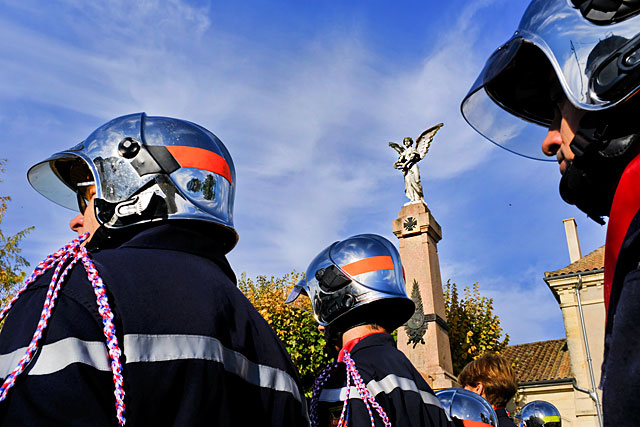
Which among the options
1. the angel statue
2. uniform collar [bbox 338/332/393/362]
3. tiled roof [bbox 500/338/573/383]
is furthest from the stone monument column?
tiled roof [bbox 500/338/573/383]

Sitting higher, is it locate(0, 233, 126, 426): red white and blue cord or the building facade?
the building facade

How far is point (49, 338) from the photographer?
130 cm

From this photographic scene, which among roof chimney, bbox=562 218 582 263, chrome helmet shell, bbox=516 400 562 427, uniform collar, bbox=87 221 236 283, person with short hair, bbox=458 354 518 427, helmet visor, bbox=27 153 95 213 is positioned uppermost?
roof chimney, bbox=562 218 582 263

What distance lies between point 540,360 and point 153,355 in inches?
1232

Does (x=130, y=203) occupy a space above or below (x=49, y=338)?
above

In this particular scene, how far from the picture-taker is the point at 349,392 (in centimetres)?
273

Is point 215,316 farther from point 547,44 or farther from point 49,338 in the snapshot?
point 547,44

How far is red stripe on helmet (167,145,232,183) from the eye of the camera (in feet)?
6.95

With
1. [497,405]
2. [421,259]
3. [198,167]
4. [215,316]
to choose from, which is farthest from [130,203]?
[421,259]

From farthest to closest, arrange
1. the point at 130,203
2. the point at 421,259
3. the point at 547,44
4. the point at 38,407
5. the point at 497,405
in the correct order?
1. the point at 421,259
2. the point at 497,405
3. the point at 130,203
4. the point at 547,44
5. the point at 38,407

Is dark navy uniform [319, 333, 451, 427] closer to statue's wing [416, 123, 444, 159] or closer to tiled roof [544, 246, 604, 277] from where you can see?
statue's wing [416, 123, 444, 159]

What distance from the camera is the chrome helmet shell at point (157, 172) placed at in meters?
1.97

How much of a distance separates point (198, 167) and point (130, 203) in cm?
30

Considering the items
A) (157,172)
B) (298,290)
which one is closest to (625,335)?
(157,172)
